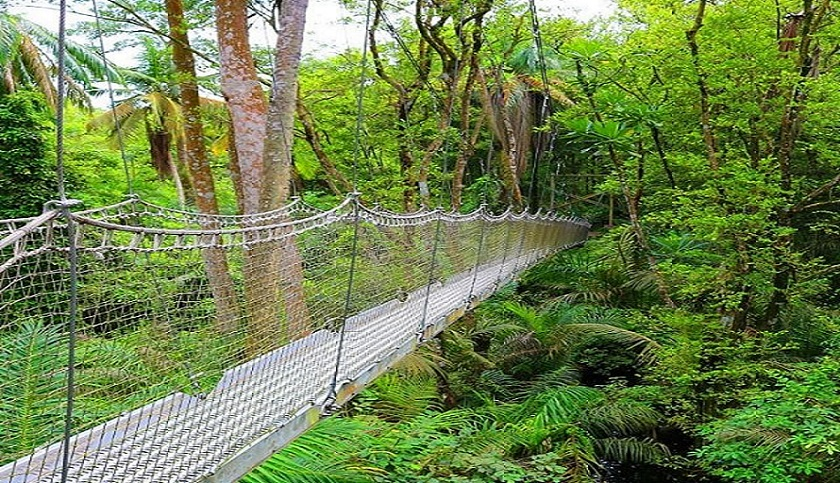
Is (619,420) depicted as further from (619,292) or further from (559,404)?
(619,292)

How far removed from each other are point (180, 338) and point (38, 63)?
8.90 m

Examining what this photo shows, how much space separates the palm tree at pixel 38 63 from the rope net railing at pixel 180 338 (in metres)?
5.91

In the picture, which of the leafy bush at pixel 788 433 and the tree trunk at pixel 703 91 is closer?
the leafy bush at pixel 788 433

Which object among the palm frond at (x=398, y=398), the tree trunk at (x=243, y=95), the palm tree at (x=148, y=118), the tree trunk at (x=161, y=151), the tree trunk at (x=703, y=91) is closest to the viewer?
the tree trunk at (x=243, y=95)

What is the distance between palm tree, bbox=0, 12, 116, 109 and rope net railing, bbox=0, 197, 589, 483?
5.91m

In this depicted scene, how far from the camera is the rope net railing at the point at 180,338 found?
46.5 inches

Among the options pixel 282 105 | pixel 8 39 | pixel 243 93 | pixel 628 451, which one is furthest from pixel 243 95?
pixel 8 39

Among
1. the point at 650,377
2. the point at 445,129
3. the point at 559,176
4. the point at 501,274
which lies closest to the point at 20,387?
the point at 501,274

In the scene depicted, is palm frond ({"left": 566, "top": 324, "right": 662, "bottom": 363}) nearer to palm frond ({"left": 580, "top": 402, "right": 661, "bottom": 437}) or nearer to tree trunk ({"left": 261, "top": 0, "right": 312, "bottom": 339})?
palm frond ({"left": 580, "top": 402, "right": 661, "bottom": 437})

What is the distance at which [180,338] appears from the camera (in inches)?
61.0

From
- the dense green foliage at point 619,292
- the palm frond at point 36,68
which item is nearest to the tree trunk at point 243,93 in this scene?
the dense green foliage at point 619,292

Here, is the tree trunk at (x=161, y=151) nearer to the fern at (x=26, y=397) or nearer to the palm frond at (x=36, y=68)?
the palm frond at (x=36, y=68)

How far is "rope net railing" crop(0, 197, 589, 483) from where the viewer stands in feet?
3.87

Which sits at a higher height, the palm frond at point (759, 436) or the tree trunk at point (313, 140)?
the tree trunk at point (313, 140)
